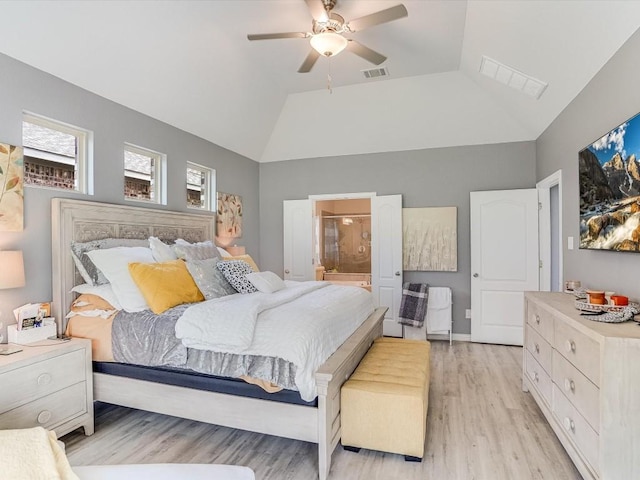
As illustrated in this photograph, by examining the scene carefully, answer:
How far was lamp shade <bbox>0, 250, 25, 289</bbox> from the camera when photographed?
2367mm

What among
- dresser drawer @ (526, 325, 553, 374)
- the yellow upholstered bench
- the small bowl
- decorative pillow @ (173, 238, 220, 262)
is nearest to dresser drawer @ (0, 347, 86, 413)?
decorative pillow @ (173, 238, 220, 262)

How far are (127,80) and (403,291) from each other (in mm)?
4002

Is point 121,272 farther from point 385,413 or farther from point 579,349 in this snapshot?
point 579,349

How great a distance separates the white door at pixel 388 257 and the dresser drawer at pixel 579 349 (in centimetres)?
289

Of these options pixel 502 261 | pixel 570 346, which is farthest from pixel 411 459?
pixel 502 261

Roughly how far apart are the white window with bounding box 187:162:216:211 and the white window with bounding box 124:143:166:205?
47 centimetres

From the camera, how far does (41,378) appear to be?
2326 mm

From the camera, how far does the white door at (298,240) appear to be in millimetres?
5832

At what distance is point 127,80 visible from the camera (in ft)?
11.1

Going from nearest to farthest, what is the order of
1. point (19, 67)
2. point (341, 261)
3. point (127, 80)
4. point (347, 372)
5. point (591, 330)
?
point (591, 330) → point (347, 372) → point (19, 67) → point (127, 80) → point (341, 261)

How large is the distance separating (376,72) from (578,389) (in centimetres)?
380

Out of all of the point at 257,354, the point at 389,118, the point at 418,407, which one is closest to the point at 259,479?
the point at 257,354

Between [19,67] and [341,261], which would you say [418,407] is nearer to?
[19,67]

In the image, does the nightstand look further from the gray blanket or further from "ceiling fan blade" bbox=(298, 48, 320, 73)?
"ceiling fan blade" bbox=(298, 48, 320, 73)
